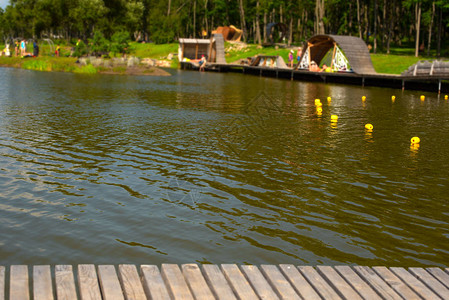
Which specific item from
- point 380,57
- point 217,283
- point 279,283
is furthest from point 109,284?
point 380,57

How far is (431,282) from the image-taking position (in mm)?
6277

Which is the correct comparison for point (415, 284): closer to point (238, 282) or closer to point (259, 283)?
point (259, 283)

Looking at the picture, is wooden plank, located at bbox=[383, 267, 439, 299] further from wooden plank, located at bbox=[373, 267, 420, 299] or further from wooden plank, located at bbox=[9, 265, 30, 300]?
wooden plank, located at bbox=[9, 265, 30, 300]

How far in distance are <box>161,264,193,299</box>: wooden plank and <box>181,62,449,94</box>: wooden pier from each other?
108 ft

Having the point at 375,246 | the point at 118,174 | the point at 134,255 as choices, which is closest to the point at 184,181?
the point at 118,174

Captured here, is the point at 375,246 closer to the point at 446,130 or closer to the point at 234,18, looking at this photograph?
the point at 446,130

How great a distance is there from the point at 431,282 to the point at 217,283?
2.68 metres

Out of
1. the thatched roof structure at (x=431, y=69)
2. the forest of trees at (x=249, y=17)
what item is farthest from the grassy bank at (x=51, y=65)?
the thatched roof structure at (x=431, y=69)

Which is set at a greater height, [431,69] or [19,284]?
[431,69]

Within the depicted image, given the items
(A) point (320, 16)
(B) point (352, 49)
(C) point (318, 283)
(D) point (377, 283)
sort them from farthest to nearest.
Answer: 1. (A) point (320, 16)
2. (B) point (352, 49)
3. (D) point (377, 283)
4. (C) point (318, 283)

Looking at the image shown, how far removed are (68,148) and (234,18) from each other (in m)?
90.0

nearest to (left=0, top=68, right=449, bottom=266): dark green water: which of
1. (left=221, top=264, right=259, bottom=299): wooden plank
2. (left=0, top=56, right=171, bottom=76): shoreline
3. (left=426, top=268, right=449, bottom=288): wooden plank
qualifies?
(left=426, top=268, right=449, bottom=288): wooden plank

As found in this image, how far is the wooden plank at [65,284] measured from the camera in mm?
5514

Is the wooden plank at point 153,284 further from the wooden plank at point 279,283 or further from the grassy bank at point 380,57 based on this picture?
the grassy bank at point 380,57
